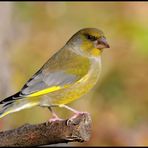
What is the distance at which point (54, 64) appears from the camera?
22.2ft

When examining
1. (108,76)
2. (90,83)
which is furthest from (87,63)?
(108,76)

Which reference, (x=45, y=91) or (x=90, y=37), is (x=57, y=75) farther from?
(x=90, y=37)

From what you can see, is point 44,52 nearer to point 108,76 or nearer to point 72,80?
point 108,76

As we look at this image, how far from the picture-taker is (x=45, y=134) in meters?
5.57

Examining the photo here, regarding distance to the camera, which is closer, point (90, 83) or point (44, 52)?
point (90, 83)

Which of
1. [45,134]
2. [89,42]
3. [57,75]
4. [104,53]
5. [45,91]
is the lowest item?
[104,53]

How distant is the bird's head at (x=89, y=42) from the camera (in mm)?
7031

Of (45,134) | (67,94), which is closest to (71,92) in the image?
(67,94)

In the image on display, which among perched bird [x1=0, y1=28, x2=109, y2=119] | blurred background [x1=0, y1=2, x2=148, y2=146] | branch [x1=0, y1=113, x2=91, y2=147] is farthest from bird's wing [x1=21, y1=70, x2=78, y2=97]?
blurred background [x1=0, y1=2, x2=148, y2=146]

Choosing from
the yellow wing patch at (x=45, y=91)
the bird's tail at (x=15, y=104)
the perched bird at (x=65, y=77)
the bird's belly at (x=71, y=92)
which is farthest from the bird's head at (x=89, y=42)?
the bird's tail at (x=15, y=104)

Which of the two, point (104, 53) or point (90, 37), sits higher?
point (90, 37)

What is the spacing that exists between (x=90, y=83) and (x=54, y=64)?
0.37m

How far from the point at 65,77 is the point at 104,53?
4.33 m

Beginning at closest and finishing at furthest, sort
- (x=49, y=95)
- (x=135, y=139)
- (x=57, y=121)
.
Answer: (x=57, y=121) < (x=49, y=95) < (x=135, y=139)
